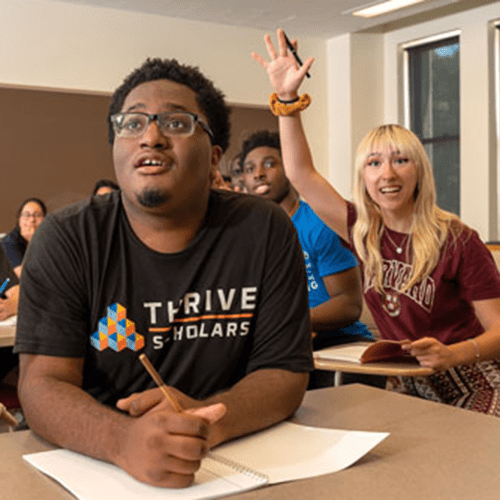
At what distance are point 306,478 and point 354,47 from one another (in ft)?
27.4

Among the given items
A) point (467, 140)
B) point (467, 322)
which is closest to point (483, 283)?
point (467, 322)

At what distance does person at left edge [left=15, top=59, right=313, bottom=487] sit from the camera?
1259mm

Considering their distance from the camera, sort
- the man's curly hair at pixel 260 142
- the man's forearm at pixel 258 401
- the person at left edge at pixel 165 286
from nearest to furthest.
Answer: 1. the man's forearm at pixel 258 401
2. the person at left edge at pixel 165 286
3. the man's curly hair at pixel 260 142

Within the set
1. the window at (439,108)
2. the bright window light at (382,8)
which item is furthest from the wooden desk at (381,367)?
the window at (439,108)

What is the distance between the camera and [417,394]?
2.26 meters

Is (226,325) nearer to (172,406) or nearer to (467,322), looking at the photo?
(172,406)

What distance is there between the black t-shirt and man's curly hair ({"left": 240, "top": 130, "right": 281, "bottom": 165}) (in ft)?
7.37

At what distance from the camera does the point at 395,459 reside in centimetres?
104

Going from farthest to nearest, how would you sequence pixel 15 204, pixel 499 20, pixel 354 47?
pixel 354 47 < pixel 499 20 < pixel 15 204

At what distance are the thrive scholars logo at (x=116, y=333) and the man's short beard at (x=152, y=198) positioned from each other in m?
0.18

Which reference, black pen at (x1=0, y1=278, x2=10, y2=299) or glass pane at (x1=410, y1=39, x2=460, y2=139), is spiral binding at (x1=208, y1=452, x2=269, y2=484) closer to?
black pen at (x1=0, y1=278, x2=10, y2=299)

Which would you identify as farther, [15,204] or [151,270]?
[15,204]

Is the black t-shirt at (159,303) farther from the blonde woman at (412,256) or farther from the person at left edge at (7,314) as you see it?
the person at left edge at (7,314)

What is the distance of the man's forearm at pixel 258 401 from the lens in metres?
1.13
